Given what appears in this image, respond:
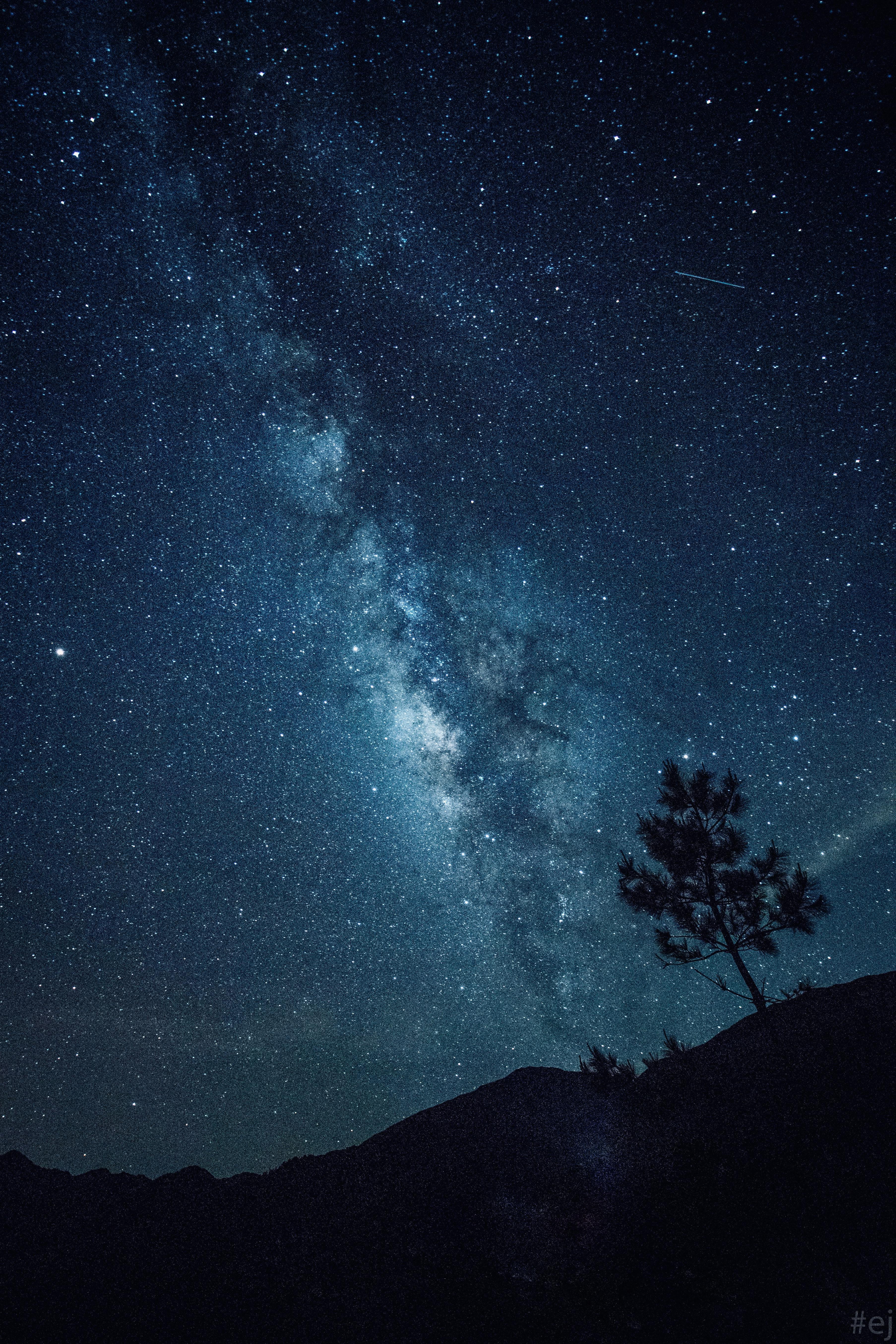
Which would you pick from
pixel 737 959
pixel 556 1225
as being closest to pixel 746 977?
pixel 737 959

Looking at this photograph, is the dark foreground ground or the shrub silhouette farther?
the shrub silhouette

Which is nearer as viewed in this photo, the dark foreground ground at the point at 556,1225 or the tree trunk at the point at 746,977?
the dark foreground ground at the point at 556,1225

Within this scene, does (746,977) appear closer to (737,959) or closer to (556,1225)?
(737,959)

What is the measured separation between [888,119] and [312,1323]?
21999 millimetres

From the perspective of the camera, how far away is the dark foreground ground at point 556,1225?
7.62 m

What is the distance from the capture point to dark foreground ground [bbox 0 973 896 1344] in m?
7.62

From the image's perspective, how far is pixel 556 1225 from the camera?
405 inches

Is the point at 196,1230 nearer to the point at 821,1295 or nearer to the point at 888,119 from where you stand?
the point at 821,1295

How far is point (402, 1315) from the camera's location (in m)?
9.15

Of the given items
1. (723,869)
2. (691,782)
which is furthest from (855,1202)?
(691,782)

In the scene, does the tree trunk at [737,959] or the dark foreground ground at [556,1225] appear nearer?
the dark foreground ground at [556,1225]

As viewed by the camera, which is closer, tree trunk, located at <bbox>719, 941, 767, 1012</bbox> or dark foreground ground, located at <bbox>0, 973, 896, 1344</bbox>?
dark foreground ground, located at <bbox>0, 973, 896, 1344</bbox>

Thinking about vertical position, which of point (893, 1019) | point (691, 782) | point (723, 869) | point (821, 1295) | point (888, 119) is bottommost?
point (821, 1295)

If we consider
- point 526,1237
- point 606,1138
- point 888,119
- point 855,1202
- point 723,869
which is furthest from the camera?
point 723,869
